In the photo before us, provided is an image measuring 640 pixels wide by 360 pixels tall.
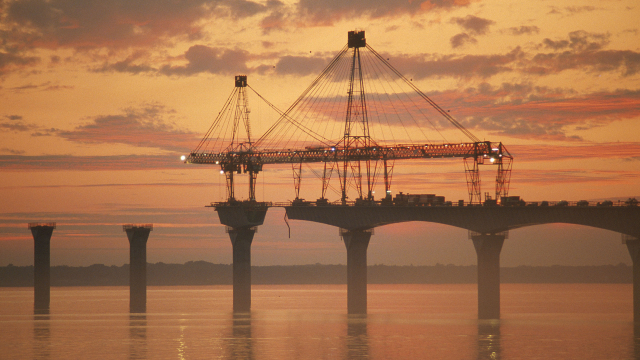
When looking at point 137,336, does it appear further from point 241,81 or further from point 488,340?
point 241,81

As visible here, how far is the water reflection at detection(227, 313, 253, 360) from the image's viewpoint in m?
90.8

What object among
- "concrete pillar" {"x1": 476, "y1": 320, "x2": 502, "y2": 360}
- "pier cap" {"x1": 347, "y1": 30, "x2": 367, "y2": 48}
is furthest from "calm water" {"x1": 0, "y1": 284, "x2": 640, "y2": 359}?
"pier cap" {"x1": 347, "y1": 30, "x2": 367, "y2": 48}

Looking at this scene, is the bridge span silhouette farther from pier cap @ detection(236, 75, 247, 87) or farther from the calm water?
pier cap @ detection(236, 75, 247, 87)

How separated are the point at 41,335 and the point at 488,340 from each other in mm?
65635

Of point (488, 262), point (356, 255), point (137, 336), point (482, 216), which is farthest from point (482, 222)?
point (137, 336)

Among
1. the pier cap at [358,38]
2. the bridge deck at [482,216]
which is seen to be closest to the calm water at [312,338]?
the bridge deck at [482,216]

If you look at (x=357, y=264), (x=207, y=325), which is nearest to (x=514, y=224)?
(x=357, y=264)

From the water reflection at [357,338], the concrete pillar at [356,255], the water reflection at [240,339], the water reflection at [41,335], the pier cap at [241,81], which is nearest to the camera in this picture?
the water reflection at [357,338]

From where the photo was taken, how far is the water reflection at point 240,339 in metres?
90.8

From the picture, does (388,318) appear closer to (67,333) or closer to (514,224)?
(514,224)

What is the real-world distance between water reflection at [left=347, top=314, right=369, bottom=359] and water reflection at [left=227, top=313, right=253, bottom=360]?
39.7 ft

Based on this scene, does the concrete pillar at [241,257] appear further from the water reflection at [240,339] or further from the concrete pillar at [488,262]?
the concrete pillar at [488,262]

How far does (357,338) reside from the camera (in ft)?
351

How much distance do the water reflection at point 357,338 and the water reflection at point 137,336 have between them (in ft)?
79.9
